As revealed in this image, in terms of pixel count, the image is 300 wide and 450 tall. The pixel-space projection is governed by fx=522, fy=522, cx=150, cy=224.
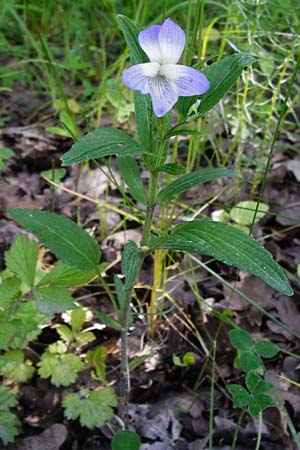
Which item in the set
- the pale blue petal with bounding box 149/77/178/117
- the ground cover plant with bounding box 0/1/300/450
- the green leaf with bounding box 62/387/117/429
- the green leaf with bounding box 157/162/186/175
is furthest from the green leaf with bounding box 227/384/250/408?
the pale blue petal with bounding box 149/77/178/117

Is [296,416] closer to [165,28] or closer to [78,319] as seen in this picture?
[78,319]

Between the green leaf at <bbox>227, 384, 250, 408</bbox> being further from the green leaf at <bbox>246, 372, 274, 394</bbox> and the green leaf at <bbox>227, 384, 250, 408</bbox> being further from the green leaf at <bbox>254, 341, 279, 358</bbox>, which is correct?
the green leaf at <bbox>254, 341, 279, 358</bbox>

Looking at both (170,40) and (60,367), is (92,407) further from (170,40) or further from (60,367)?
(170,40)

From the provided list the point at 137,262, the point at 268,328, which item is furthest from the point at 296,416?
the point at 137,262

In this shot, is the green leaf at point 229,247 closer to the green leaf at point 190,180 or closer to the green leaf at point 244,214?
the green leaf at point 190,180

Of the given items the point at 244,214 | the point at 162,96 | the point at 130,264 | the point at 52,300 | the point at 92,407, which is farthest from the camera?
the point at 244,214

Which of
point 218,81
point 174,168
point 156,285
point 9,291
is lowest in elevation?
point 156,285

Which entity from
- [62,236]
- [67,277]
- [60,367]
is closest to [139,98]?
[62,236]
